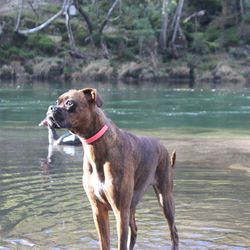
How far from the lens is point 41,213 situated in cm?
1120

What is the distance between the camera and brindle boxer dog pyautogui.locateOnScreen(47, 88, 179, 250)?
22.6ft

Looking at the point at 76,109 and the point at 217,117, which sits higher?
the point at 76,109

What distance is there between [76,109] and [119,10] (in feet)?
188

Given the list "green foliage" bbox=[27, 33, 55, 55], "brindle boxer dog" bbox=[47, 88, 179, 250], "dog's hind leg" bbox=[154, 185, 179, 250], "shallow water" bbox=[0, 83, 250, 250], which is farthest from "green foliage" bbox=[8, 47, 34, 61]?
"brindle boxer dog" bbox=[47, 88, 179, 250]

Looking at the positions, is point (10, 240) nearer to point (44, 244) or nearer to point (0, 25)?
point (44, 244)

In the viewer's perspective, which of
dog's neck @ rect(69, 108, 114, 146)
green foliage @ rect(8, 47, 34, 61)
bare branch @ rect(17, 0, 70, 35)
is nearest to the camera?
dog's neck @ rect(69, 108, 114, 146)

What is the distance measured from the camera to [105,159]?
7.34 metres

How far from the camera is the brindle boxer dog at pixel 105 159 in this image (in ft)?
22.6

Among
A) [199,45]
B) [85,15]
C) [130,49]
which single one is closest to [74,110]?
[130,49]

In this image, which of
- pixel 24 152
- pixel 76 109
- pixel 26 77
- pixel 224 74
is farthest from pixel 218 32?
pixel 76 109

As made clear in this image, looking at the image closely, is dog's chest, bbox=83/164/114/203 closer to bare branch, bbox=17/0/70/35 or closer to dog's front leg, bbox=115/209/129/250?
dog's front leg, bbox=115/209/129/250

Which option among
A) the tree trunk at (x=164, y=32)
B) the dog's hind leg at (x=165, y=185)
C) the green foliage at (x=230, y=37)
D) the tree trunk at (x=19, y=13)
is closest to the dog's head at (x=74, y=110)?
the dog's hind leg at (x=165, y=185)

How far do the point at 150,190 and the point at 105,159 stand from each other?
5927mm

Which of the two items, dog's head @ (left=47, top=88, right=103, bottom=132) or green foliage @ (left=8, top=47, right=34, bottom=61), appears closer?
dog's head @ (left=47, top=88, right=103, bottom=132)
